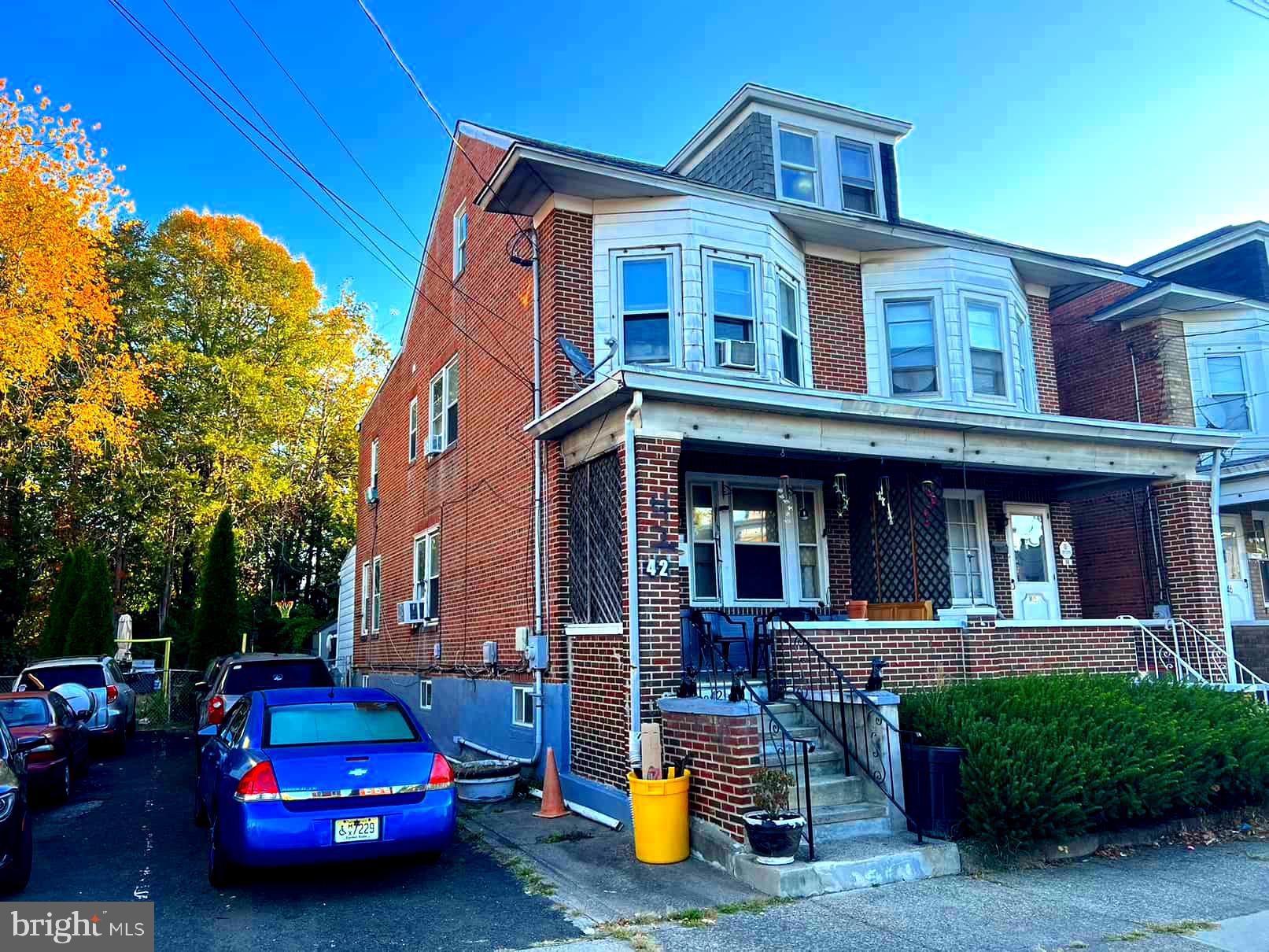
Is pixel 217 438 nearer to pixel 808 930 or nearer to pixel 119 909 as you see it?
pixel 119 909

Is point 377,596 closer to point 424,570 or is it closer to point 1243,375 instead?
point 424,570

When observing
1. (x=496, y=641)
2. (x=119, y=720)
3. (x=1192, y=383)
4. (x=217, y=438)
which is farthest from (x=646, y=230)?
(x=217, y=438)

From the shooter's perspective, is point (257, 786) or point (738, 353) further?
point (738, 353)

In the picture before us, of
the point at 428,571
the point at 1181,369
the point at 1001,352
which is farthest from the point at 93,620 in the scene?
the point at 1181,369

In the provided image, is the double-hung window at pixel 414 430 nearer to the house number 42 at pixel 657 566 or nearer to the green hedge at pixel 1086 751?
the house number 42 at pixel 657 566

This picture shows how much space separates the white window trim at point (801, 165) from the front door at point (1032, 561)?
18.8ft

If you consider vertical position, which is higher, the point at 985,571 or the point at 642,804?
the point at 985,571

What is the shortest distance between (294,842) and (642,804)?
8.86 ft

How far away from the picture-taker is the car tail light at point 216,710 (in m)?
11.7

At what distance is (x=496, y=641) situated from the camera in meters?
12.6

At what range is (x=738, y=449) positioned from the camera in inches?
400

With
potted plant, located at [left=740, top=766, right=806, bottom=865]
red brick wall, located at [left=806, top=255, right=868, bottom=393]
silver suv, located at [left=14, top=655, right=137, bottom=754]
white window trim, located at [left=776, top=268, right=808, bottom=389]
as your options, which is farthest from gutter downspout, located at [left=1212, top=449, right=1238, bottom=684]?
silver suv, located at [left=14, top=655, right=137, bottom=754]

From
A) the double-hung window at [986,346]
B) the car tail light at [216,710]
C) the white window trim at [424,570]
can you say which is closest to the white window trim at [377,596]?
the white window trim at [424,570]

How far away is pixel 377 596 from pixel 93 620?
9.98m
